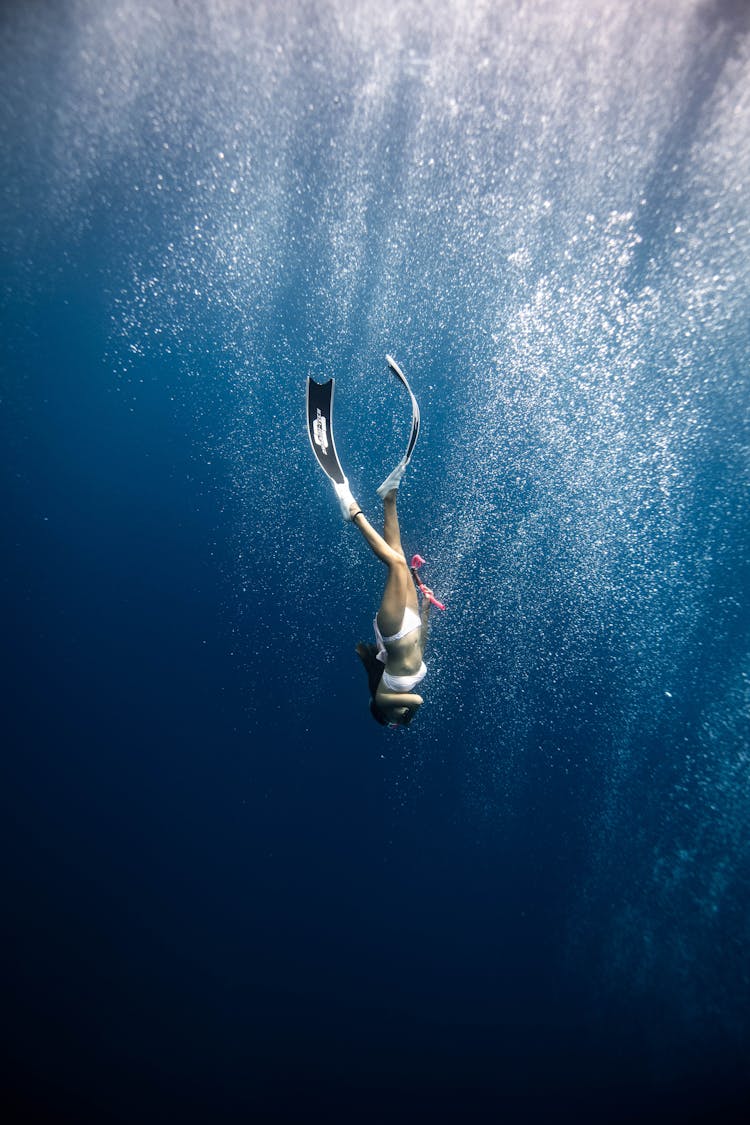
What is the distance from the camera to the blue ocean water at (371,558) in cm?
407

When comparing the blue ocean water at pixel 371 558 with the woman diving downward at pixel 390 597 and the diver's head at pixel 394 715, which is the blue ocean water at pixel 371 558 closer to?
the woman diving downward at pixel 390 597

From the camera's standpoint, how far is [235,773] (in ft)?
19.1

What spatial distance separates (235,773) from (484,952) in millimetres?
3880

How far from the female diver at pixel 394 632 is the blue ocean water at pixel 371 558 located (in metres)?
1.45

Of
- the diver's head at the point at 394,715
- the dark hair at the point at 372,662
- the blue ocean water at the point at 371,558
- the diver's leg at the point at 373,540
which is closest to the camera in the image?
the diver's leg at the point at 373,540

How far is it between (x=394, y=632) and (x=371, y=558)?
5.69 ft

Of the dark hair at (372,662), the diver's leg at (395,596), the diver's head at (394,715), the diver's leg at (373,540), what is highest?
the diver's leg at (373,540)

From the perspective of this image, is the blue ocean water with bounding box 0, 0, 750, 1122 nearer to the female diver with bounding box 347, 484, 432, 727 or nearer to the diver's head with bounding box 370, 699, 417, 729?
the female diver with bounding box 347, 484, 432, 727

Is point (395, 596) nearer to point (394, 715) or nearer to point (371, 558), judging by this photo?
point (394, 715)

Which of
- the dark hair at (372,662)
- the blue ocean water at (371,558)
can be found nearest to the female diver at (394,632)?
the dark hair at (372,662)

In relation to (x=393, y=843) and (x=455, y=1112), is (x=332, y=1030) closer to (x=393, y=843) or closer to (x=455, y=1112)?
(x=455, y=1112)

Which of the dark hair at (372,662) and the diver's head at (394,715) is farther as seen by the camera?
the dark hair at (372,662)

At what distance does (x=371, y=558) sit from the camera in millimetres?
5129

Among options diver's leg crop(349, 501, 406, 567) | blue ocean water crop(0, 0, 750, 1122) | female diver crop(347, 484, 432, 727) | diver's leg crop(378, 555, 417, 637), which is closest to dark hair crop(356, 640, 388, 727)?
female diver crop(347, 484, 432, 727)
